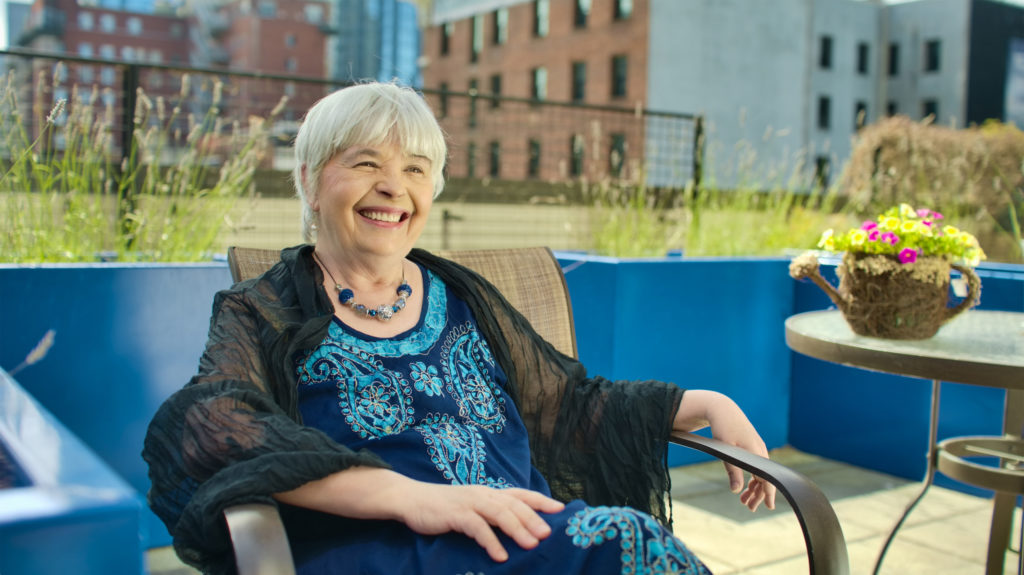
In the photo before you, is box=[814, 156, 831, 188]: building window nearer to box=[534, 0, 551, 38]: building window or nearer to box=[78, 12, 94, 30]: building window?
box=[534, 0, 551, 38]: building window

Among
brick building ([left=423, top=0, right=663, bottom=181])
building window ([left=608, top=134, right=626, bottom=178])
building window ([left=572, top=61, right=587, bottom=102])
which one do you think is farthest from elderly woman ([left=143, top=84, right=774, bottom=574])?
building window ([left=572, top=61, right=587, bottom=102])

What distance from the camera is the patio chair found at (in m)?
1.09

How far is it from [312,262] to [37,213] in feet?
4.85

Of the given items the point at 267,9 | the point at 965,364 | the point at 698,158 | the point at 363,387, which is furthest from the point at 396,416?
the point at 267,9

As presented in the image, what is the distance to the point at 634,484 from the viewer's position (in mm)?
1764

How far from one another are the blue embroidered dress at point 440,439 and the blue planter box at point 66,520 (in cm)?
54

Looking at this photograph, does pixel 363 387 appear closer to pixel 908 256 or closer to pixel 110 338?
pixel 110 338

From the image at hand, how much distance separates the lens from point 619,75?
2839 centimetres

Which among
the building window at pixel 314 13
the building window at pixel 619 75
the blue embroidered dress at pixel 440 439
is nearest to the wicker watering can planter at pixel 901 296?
the blue embroidered dress at pixel 440 439

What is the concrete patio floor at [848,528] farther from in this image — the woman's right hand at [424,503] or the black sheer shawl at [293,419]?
the woman's right hand at [424,503]

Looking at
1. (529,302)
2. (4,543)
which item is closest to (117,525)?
(4,543)

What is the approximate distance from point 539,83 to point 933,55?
15.1 m

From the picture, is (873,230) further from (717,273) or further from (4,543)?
(4,543)

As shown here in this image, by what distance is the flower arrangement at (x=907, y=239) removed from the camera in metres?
2.32
